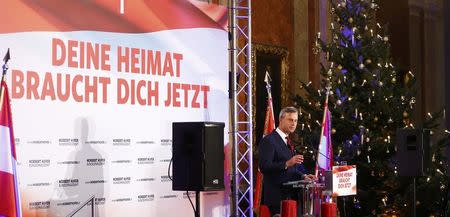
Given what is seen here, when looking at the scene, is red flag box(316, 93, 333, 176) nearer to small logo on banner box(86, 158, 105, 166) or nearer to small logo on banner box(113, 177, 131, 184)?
small logo on banner box(113, 177, 131, 184)

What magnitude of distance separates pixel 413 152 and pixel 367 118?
255 centimetres

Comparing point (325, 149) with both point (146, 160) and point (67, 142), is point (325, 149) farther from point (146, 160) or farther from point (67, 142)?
point (67, 142)

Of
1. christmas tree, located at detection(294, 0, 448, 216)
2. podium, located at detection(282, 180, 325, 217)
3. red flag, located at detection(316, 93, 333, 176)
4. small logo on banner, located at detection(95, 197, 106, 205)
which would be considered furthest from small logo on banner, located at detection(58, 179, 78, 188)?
christmas tree, located at detection(294, 0, 448, 216)

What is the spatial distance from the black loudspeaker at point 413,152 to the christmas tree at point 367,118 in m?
2.04

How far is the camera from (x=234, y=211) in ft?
27.6

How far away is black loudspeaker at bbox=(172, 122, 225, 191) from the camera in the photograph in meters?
7.27

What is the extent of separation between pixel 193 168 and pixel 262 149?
2.33ft

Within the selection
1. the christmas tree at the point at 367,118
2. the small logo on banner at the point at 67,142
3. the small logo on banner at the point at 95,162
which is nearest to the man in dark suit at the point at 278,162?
the small logo on banner at the point at 95,162

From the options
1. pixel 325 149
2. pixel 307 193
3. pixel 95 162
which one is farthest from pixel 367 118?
pixel 95 162

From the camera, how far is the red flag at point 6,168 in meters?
6.34

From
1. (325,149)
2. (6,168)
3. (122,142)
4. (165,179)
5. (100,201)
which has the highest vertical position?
(122,142)

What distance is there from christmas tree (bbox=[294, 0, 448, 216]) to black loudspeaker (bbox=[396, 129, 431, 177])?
6.70 feet

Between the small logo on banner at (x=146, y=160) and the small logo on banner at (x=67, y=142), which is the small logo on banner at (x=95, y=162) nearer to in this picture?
the small logo on banner at (x=67, y=142)

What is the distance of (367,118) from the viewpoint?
995 cm
